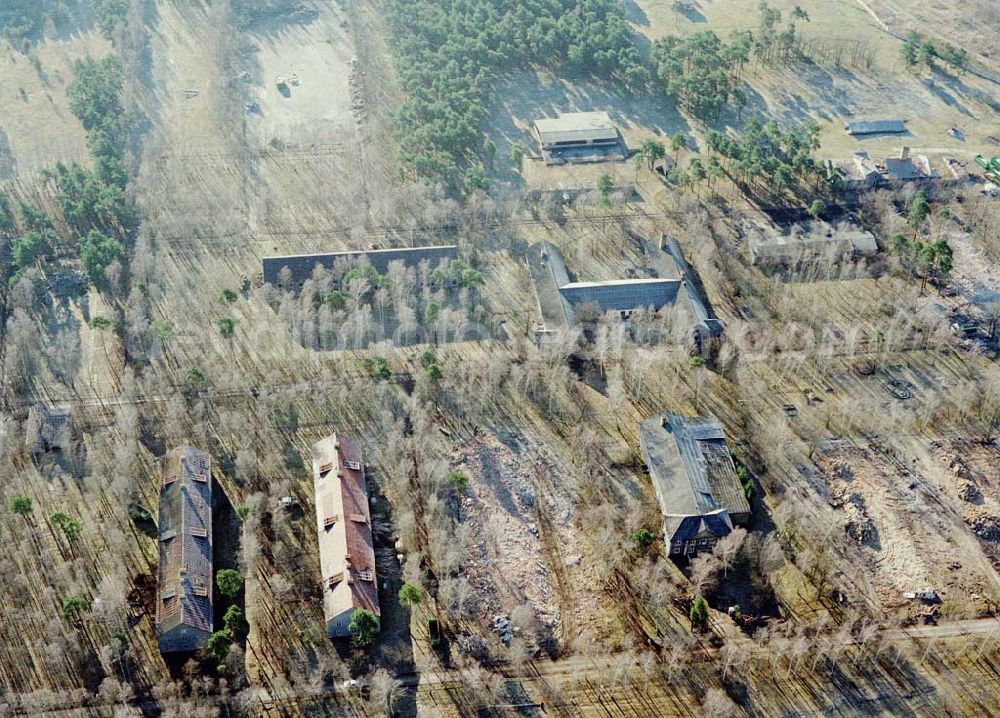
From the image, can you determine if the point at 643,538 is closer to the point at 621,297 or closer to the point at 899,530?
the point at 899,530

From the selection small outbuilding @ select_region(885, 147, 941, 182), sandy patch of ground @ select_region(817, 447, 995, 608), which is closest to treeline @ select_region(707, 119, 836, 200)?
small outbuilding @ select_region(885, 147, 941, 182)

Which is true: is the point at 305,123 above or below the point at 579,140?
above

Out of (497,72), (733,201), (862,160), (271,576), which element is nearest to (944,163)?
(862,160)

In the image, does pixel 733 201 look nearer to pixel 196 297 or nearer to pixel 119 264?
pixel 196 297

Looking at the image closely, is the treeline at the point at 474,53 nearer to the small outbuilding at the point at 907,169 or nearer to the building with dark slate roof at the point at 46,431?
the small outbuilding at the point at 907,169

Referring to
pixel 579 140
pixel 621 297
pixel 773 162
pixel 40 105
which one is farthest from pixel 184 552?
pixel 40 105

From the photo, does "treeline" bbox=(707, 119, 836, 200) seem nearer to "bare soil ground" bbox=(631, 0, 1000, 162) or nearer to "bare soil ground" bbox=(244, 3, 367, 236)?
"bare soil ground" bbox=(631, 0, 1000, 162)

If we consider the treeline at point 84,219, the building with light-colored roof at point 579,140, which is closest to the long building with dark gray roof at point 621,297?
the building with light-colored roof at point 579,140
